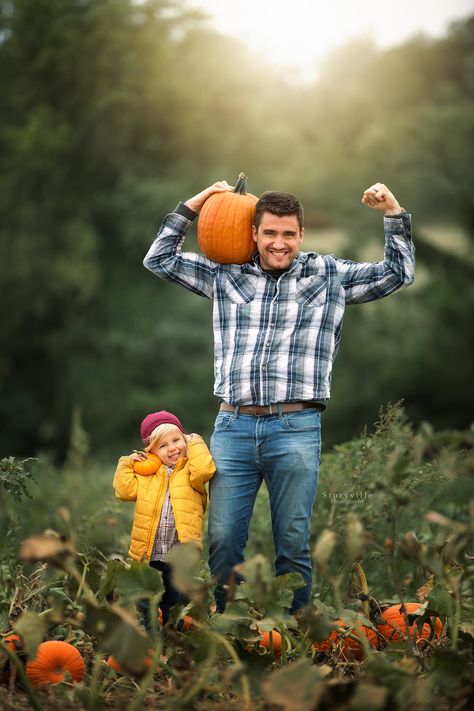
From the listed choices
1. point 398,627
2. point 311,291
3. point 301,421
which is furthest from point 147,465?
point 398,627

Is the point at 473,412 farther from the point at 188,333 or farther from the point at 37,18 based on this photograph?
the point at 37,18

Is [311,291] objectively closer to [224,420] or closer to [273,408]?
[273,408]

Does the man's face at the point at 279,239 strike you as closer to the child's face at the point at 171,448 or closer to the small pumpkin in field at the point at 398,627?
the child's face at the point at 171,448

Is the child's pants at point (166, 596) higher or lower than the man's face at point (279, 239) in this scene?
lower

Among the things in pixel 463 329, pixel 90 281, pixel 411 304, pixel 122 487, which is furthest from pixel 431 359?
pixel 122 487

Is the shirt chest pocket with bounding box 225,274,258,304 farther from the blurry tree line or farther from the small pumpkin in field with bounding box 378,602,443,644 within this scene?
the blurry tree line

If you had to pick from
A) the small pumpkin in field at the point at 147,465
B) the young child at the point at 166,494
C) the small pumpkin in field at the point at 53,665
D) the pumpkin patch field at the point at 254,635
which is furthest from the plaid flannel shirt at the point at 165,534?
the small pumpkin in field at the point at 53,665

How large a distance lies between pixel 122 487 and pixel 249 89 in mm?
22275

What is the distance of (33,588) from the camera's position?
353cm

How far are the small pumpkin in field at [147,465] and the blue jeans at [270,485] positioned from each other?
23cm

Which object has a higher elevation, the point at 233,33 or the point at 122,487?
the point at 233,33

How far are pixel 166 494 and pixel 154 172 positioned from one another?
21.2m

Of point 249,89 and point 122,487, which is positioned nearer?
point 122,487

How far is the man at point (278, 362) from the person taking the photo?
360cm
